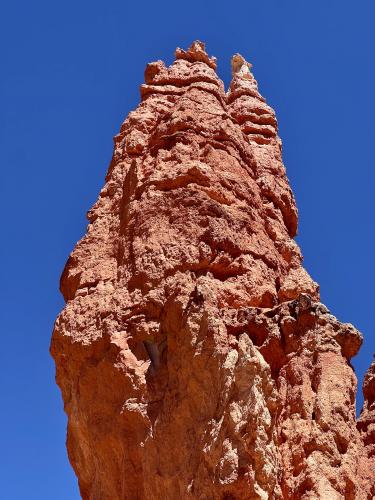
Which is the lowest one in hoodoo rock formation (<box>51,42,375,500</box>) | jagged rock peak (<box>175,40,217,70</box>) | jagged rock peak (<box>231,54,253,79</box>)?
hoodoo rock formation (<box>51,42,375,500</box>)

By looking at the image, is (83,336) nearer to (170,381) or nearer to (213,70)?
(170,381)

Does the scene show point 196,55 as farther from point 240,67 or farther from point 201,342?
point 201,342

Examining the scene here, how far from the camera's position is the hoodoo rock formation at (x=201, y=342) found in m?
10.1

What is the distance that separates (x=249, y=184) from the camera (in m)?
15.2

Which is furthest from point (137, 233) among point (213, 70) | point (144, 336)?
point (213, 70)

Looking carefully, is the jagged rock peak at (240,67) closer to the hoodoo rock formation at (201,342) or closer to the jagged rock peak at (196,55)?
the jagged rock peak at (196,55)

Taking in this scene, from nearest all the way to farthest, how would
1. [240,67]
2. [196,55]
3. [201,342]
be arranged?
[201,342]
[196,55]
[240,67]

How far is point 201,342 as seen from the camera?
10.9 metres

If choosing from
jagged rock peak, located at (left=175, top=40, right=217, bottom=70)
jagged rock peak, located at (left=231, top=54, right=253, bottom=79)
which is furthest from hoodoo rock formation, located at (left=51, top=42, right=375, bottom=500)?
jagged rock peak, located at (left=231, top=54, right=253, bottom=79)

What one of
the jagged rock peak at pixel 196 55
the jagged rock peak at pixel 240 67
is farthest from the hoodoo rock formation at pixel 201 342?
the jagged rock peak at pixel 240 67

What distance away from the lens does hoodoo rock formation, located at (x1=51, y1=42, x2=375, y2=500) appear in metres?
10.1

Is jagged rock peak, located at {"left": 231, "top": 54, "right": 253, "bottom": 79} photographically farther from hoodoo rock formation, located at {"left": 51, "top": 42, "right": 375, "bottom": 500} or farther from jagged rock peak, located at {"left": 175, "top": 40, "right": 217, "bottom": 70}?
hoodoo rock formation, located at {"left": 51, "top": 42, "right": 375, "bottom": 500}

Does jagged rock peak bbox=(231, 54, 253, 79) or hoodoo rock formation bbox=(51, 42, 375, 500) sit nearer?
hoodoo rock formation bbox=(51, 42, 375, 500)

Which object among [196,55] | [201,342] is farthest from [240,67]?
[201,342]
